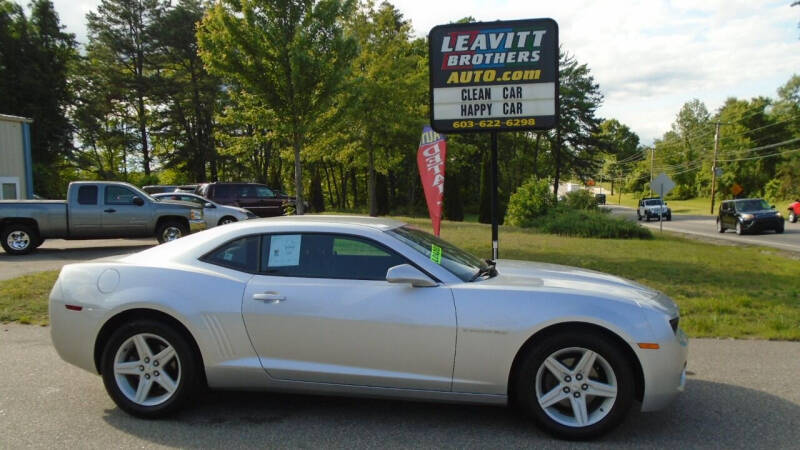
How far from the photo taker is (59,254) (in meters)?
13.5

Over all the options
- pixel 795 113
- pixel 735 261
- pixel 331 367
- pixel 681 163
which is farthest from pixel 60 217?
pixel 681 163

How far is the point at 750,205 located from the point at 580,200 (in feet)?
26.0

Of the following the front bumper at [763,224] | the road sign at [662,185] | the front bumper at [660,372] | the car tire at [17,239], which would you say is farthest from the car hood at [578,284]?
the front bumper at [763,224]

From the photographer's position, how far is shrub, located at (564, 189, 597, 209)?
28031 mm

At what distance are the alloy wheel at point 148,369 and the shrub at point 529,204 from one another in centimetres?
2284

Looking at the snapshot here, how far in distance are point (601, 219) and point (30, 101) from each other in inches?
1528

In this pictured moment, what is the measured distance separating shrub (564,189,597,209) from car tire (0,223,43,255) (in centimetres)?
2222

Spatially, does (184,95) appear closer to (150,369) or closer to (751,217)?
(751,217)

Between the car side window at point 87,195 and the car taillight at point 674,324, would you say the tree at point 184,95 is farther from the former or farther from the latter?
the car taillight at point 674,324

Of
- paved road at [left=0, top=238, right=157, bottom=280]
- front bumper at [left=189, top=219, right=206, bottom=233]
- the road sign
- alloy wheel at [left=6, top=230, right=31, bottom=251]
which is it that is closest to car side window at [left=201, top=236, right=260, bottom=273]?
paved road at [left=0, top=238, right=157, bottom=280]

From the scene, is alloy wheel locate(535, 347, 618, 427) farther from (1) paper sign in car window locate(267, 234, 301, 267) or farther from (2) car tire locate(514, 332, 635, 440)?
(1) paper sign in car window locate(267, 234, 301, 267)

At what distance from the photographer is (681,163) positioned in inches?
3875

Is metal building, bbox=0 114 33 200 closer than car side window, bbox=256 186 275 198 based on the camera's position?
Yes

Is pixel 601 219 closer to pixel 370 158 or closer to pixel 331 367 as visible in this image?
pixel 370 158
